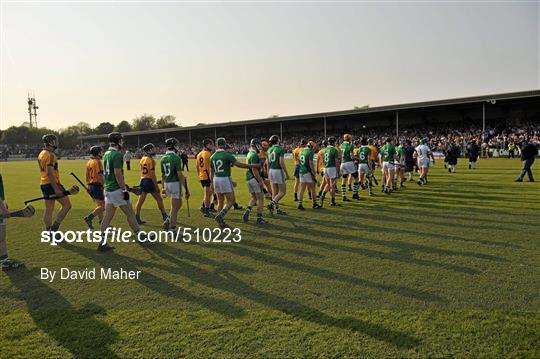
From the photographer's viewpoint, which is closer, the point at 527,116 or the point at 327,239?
the point at 327,239

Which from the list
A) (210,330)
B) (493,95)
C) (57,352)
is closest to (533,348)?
(210,330)

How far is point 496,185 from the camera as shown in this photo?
15445mm

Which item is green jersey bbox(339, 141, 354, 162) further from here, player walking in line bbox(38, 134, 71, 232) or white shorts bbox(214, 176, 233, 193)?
player walking in line bbox(38, 134, 71, 232)

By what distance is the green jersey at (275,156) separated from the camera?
34.4 feet

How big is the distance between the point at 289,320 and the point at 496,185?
14092 mm

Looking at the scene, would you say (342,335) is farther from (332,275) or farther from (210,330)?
(332,275)

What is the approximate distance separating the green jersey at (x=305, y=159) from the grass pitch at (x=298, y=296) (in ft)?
7.85

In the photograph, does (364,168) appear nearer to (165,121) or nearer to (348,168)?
(348,168)

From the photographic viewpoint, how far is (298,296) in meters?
5.01

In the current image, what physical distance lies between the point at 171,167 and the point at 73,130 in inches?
4848

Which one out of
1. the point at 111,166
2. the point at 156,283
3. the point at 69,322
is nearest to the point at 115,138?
the point at 111,166

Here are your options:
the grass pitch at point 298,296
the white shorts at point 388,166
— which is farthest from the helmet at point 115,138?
the white shorts at point 388,166

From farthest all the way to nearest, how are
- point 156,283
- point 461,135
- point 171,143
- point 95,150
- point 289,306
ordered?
point 461,135 → point 171,143 → point 95,150 → point 156,283 → point 289,306

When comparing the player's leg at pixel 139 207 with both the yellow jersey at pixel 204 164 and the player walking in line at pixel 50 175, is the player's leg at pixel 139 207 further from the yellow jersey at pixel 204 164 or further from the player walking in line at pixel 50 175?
the yellow jersey at pixel 204 164
